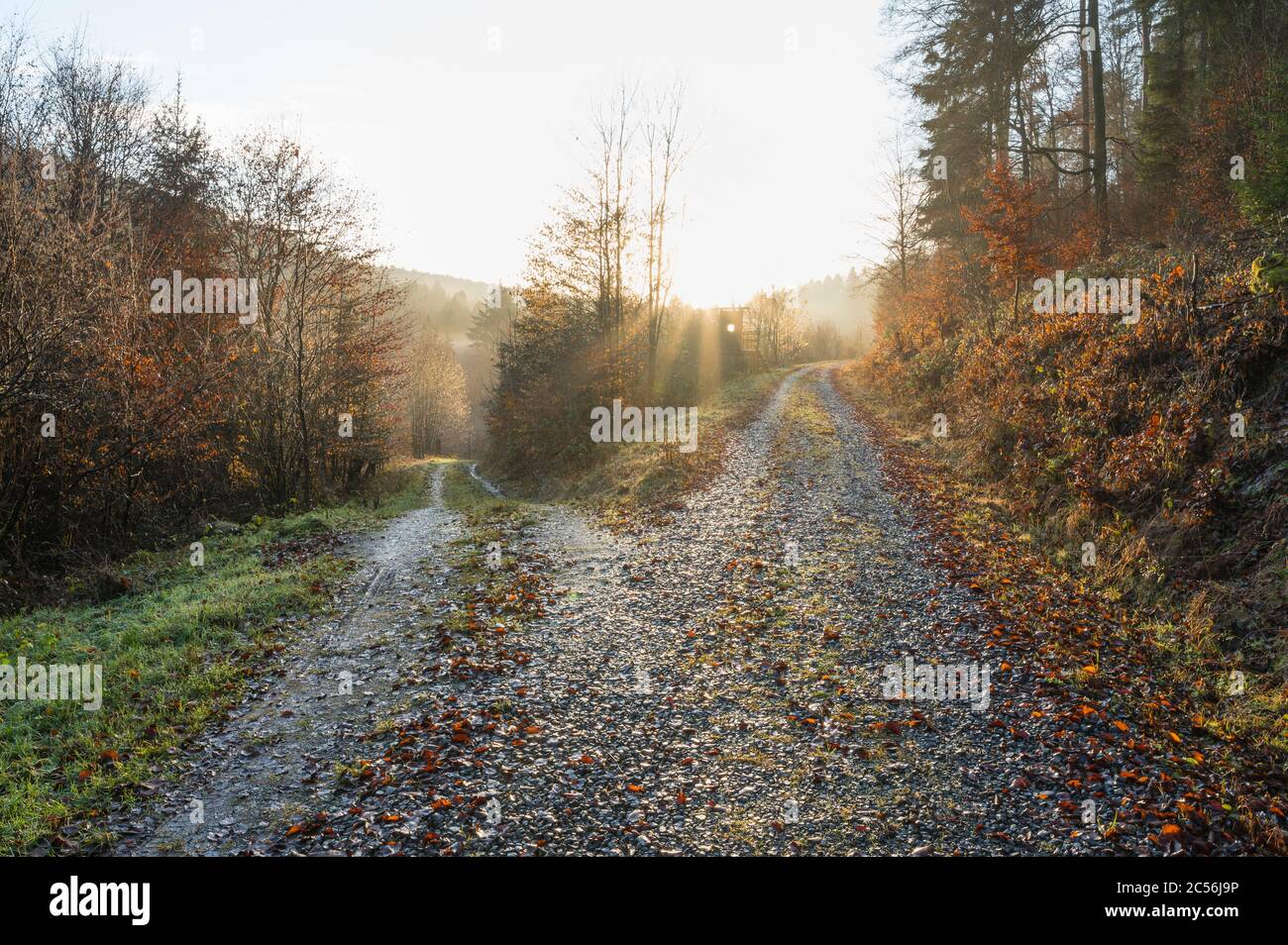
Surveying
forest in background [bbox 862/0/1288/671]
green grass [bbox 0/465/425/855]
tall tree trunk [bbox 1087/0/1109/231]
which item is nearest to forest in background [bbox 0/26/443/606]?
green grass [bbox 0/465/425/855]

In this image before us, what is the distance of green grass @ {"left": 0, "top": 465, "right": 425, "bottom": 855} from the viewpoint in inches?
210

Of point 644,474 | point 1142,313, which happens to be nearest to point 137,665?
point 644,474

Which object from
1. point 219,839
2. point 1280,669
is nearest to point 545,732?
point 219,839

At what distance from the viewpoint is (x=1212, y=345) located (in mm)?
9820

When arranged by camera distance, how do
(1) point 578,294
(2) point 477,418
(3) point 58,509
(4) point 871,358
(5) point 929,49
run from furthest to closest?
(2) point 477,418, (4) point 871,358, (1) point 578,294, (5) point 929,49, (3) point 58,509

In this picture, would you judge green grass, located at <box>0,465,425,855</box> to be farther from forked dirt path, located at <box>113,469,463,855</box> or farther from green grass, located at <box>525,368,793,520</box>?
green grass, located at <box>525,368,793,520</box>

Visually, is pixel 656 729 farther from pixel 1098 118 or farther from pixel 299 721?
pixel 1098 118

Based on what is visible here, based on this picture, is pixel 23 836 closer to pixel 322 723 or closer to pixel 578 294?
pixel 322 723

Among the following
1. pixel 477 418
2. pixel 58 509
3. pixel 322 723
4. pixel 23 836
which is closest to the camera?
pixel 23 836

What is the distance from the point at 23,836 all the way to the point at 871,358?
36678mm

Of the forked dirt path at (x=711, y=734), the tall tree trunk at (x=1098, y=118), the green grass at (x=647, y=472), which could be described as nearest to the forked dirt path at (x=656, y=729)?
the forked dirt path at (x=711, y=734)

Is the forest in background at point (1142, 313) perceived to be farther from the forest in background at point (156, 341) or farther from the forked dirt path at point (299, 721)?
the forest in background at point (156, 341)

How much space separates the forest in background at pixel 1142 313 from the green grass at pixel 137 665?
34.5ft

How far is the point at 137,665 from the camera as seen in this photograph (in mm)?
7508
